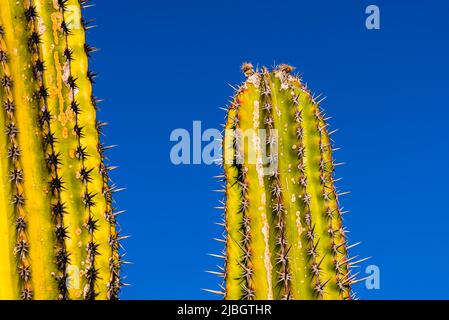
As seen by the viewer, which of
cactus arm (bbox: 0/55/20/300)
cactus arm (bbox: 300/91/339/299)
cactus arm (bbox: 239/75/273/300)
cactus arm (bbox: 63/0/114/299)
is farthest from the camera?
cactus arm (bbox: 300/91/339/299)

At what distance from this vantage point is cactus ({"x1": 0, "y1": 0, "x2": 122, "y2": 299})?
17.3 feet

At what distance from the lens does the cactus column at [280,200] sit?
568cm

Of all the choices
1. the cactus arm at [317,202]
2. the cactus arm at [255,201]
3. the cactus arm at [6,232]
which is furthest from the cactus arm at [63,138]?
the cactus arm at [317,202]

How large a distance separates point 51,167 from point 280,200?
1570 mm

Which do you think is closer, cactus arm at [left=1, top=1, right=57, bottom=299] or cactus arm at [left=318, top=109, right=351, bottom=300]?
cactus arm at [left=1, top=1, right=57, bottom=299]

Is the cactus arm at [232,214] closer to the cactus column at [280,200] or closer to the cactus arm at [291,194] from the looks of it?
the cactus column at [280,200]

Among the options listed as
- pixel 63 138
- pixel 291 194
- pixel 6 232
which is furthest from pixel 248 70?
pixel 6 232

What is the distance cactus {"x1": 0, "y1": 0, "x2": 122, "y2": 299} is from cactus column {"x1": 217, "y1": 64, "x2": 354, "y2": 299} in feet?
2.85

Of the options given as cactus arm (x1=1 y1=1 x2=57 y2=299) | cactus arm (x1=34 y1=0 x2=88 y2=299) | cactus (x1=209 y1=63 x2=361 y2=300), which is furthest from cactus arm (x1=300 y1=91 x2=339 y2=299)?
cactus arm (x1=1 y1=1 x2=57 y2=299)

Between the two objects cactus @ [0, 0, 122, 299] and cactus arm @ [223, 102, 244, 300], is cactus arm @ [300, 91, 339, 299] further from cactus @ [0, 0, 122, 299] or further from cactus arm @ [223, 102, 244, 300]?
cactus @ [0, 0, 122, 299]

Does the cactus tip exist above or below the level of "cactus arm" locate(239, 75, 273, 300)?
above

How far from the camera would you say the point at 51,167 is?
5348 mm

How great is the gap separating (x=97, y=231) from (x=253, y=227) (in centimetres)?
107
